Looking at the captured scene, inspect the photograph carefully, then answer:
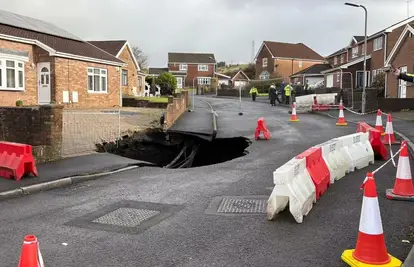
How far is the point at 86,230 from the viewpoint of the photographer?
5559mm

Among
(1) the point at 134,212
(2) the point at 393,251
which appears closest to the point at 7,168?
(1) the point at 134,212

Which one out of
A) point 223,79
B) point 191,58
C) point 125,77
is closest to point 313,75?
point 125,77

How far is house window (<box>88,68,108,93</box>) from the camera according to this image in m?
28.8

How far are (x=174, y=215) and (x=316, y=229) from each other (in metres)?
2.03

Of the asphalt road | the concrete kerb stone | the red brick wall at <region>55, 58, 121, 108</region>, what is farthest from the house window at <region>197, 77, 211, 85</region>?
the asphalt road

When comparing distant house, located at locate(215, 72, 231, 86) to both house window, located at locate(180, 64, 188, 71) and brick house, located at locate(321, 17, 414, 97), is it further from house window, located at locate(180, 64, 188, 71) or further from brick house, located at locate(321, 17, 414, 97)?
brick house, located at locate(321, 17, 414, 97)

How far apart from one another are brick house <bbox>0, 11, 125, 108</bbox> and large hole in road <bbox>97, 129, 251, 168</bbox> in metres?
10.2

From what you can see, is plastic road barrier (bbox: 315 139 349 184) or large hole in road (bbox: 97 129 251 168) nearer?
plastic road barrier (bbox: 315 139 349 184)

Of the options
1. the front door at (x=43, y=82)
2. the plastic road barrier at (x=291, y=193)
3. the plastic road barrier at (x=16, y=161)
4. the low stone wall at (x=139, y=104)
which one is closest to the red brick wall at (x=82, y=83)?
the front door at (x=43, y=82)

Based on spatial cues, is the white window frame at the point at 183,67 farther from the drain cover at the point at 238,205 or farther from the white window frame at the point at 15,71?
the drain cover at the point at 238,205

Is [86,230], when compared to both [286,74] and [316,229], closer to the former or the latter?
[316,229]

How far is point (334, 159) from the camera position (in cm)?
818

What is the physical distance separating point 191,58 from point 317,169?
8664cm

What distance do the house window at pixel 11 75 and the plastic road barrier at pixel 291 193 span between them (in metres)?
19.8
